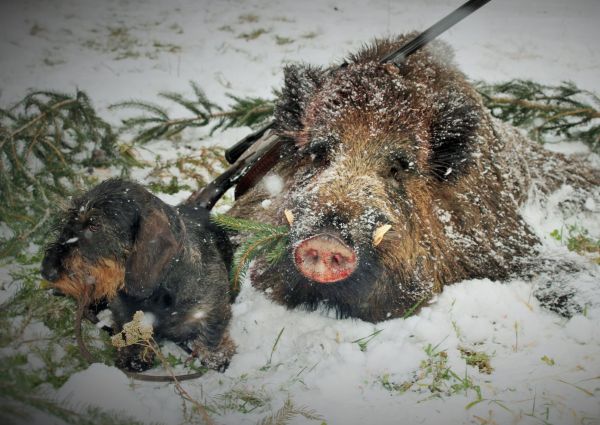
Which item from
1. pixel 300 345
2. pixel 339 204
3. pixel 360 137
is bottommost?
pixel 300 345

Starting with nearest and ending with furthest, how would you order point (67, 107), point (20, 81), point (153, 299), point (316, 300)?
1. point (153, 299)
2. point (316, 300)
3. point (67, 107)
4. point (20, 81)

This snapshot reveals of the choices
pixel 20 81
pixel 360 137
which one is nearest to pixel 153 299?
pixel 360 137

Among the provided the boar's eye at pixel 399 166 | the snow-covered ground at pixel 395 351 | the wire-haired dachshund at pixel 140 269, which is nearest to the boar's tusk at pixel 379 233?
the boar's eye at pixel 399 166

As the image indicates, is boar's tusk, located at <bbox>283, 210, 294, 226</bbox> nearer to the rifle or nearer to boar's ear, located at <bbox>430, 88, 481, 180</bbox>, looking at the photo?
the rifle

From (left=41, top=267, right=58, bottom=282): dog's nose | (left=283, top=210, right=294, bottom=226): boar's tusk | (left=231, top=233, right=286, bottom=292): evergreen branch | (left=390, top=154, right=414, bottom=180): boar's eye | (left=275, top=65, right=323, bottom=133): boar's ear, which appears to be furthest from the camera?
(left=275, top=65, right=323, bottom=133): boar's ear

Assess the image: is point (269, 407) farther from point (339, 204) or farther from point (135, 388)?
point (339, 204)

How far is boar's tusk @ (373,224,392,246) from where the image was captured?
7.93 ft

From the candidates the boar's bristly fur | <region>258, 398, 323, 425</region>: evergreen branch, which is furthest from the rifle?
<region>258, 398, 323, 425</region>: evergreen branch

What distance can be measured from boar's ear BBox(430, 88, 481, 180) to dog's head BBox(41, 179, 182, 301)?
1640 mm

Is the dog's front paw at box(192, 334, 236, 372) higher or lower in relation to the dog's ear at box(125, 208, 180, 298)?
lower

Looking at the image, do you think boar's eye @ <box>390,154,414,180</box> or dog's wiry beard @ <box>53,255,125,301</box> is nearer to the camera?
dog's wiry beard @ <box>53,255,125,301</box>

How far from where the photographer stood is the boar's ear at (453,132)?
8.87 ft

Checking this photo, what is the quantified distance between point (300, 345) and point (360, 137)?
1333 mm

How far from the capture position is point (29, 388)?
208 cm
